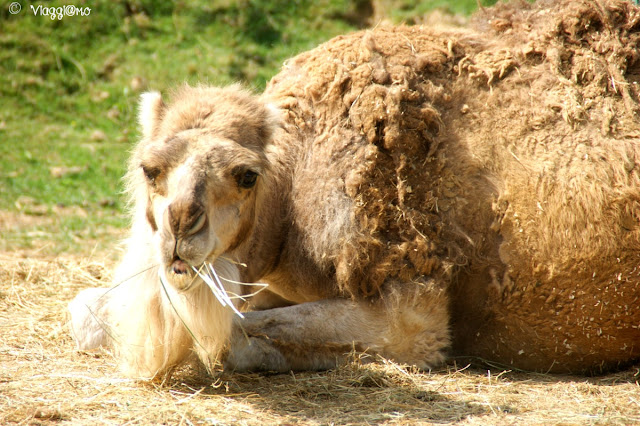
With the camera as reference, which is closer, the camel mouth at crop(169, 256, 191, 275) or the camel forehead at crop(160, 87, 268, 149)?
the camel mouth at crop(169, 256, 191, 275)

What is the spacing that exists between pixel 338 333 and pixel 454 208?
Answer: 0.88m

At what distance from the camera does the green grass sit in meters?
7.87

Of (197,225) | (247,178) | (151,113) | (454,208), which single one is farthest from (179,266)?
(454,208)

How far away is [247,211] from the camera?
3.43 meters

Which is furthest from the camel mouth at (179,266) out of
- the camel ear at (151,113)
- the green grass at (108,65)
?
the green grass at (108,65)

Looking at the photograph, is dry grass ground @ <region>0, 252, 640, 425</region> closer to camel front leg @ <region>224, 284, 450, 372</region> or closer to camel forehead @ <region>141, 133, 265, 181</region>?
camel front leg @ <region>224, 284, 450, 372</region>

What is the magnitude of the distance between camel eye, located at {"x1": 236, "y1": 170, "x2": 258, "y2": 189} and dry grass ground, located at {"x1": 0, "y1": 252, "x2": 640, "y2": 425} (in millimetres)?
921

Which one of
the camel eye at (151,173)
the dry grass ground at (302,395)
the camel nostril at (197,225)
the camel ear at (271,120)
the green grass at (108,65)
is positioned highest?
the green grass at (108,65)

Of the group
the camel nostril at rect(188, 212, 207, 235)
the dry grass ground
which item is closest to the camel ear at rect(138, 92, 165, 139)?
the camel nostril at rect(188, 212, 207, 235)

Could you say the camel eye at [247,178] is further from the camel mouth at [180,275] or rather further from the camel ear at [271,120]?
the camel mouth at [180,275]

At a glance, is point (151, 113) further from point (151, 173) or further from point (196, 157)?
point (196, 157)

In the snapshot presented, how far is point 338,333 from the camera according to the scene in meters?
3.68

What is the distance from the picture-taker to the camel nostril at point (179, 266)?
3.03m

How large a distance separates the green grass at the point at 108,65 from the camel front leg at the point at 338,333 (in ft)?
13.2
